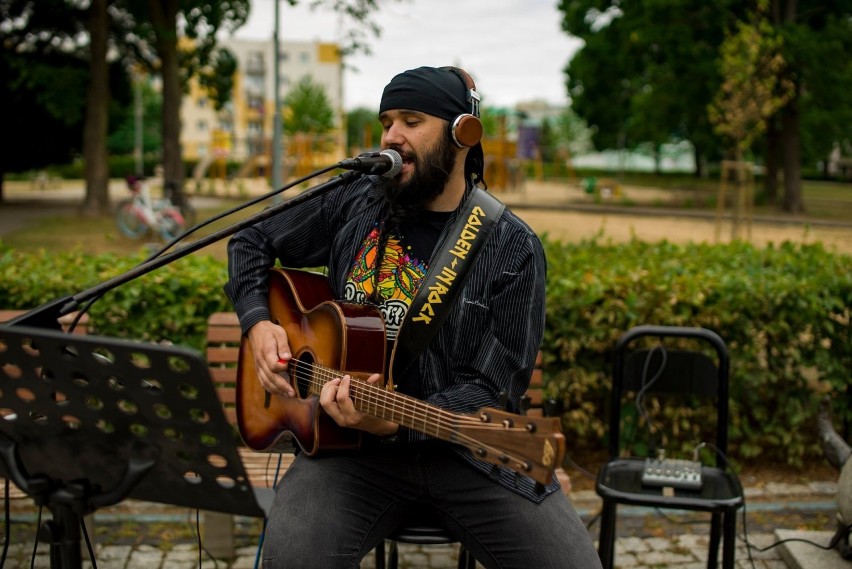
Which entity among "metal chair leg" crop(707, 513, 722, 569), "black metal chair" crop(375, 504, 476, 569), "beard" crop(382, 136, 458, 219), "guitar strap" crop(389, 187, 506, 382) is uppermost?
"beard" crop(382, 136, 458, 219)

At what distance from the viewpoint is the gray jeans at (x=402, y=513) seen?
2438mm

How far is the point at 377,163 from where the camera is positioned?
2.60 meters

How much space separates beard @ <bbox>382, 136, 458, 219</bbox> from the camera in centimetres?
278

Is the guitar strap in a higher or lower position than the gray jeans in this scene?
higher

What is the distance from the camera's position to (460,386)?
2.69m

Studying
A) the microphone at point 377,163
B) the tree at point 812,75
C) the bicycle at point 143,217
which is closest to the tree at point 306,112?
the tree at point 812,75

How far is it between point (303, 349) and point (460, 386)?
0.52 m

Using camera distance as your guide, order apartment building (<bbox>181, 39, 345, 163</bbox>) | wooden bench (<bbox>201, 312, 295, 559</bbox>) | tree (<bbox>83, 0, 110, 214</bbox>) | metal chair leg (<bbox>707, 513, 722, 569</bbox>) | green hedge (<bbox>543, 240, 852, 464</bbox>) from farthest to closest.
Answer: apartment building (<bbox>181, 39, 345, 163</bbox>), tree (<bbox>83, 0, 110, 214</bbox>), green hedge (<bbox>543, 240, 852, 464</bbox>), wooden bench (<bbox>201, 312, 295, 559</bbox>), metal chair leg (<bbox>707, 513, 722, 569</bbox>)

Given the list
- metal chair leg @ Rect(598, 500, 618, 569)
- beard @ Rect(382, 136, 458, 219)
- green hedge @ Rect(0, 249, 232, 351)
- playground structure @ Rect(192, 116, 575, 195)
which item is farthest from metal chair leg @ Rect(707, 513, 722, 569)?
playground structure @ Rect(192, 116, 575, 195)

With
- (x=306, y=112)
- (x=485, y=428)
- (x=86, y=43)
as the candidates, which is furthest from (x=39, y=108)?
(x=306, y=112)

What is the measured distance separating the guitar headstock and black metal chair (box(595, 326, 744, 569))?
1039mm

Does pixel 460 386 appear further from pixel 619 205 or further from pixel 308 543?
pixel 619 205

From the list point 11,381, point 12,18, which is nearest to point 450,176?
point 11,381

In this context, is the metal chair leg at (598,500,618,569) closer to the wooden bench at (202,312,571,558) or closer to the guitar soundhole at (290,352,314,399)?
the wooden bench at (202,312,571,558)
